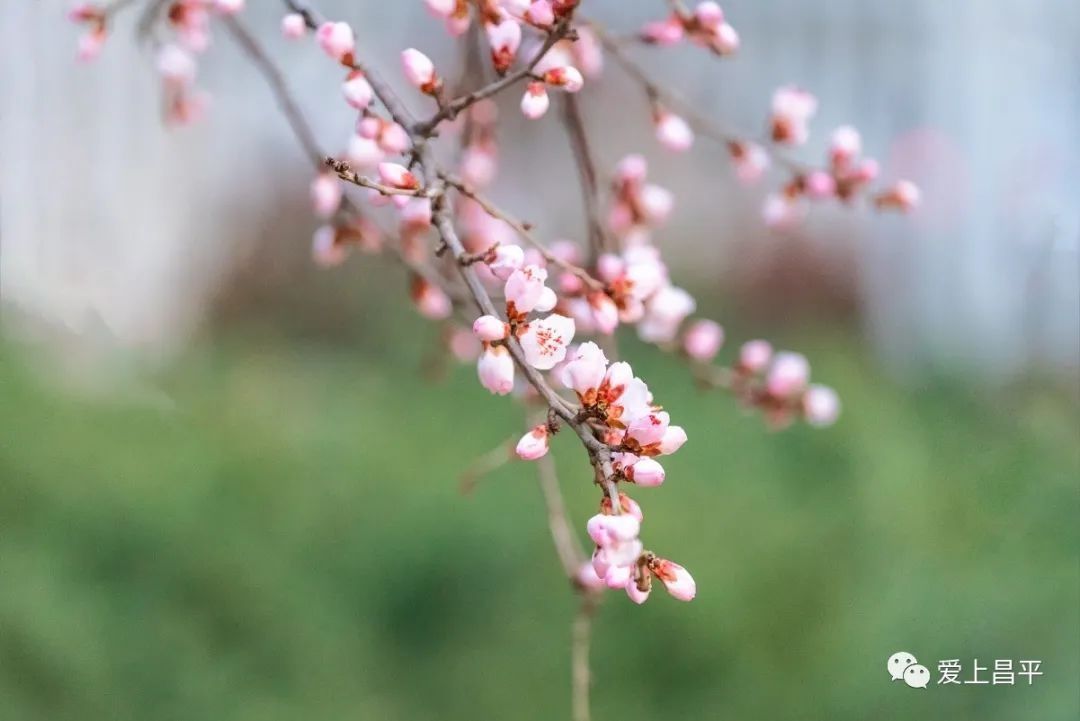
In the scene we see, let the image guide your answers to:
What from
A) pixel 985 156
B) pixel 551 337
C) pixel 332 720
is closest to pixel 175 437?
pixel 332 720

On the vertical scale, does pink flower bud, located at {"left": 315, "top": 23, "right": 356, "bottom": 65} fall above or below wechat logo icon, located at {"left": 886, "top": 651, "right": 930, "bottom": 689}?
below

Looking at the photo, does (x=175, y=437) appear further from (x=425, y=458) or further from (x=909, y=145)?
(x=909, y=145)

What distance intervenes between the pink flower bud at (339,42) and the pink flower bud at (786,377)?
11.3 inches

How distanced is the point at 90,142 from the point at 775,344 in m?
1.27

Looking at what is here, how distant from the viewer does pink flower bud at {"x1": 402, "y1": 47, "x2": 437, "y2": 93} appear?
34 cm

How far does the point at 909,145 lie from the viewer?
1.87 meters

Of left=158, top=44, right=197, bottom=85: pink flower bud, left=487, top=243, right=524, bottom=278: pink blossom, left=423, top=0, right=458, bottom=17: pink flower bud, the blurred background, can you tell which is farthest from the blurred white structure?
left=487, top=243, right=524, bottom=278: pink blossom

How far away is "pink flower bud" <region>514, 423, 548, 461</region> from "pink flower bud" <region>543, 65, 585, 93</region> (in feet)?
0.38

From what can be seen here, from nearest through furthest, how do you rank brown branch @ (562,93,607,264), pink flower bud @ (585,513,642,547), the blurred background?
1. pink flower bud @ (585,513,642,547)
2. brown branch @ (562,93,607,264)
3. the blurred background

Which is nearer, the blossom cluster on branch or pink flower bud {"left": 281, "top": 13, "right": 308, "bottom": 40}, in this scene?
the blossom cluster on branch

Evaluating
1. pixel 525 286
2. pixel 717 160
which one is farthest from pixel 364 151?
pixel 717 160

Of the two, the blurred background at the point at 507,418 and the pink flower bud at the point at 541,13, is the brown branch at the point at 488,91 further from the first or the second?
the blurred background at the point at 507,418

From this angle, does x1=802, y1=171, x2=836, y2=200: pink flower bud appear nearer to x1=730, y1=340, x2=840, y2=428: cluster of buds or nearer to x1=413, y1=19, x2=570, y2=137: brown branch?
x1=730, y1=340, x2=840, y2=428: cluster of buds

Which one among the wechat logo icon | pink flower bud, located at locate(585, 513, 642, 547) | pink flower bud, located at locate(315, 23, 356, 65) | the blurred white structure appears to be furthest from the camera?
the blurred white structure
